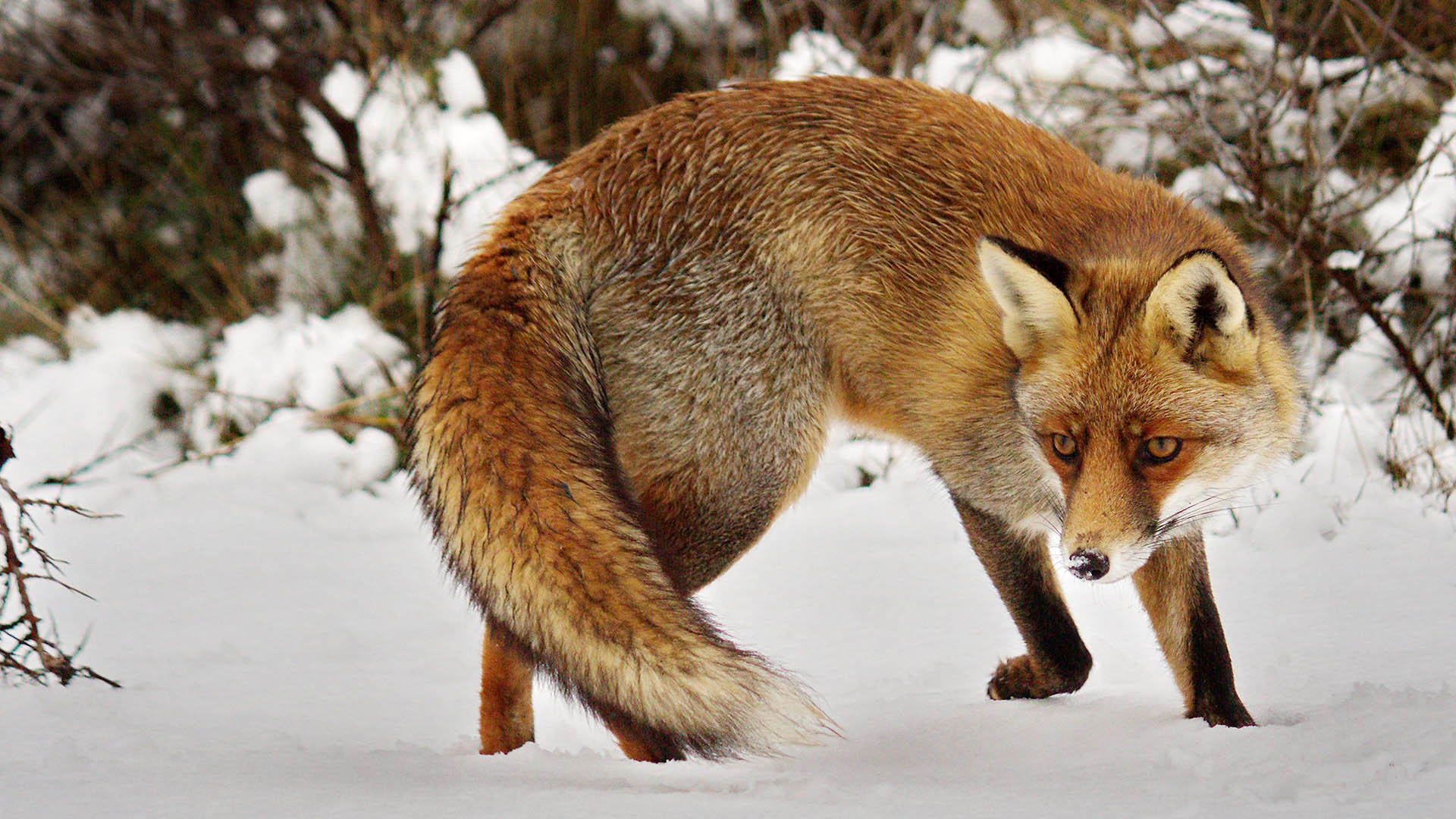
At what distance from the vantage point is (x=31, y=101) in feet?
24.2

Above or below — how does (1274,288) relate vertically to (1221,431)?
above

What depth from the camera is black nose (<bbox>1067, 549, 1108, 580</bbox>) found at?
2.66 meters

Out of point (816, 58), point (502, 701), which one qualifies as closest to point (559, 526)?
point (502, 701)

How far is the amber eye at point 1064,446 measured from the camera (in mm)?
2889

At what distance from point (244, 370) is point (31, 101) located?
9.04 feet

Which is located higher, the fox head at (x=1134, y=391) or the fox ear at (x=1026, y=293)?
the fox ear at (x=1026, y=293)

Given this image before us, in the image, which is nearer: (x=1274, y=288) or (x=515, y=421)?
(x=515, y=421)

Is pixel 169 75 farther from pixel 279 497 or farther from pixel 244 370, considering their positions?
pixel 279 497

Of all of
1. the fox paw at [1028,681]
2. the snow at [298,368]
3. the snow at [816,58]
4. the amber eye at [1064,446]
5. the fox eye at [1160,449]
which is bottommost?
the fox paw at [1028,681]

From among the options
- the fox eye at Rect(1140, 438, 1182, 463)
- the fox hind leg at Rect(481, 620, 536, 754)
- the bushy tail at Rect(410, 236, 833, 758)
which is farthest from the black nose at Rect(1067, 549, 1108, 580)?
the fox hind leg at Rect(481, 620, 536, 754)

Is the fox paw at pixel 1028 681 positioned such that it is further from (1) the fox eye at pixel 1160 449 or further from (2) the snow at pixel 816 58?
(2) the snow at pixel 816 58

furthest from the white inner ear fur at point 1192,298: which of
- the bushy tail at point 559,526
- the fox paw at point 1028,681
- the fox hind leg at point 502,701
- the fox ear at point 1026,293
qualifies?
the fox hind leg at point 502,701

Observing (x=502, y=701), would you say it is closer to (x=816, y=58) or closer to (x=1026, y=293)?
(x=1026, y=293)

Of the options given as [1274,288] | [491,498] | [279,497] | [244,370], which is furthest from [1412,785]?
[244,370]
